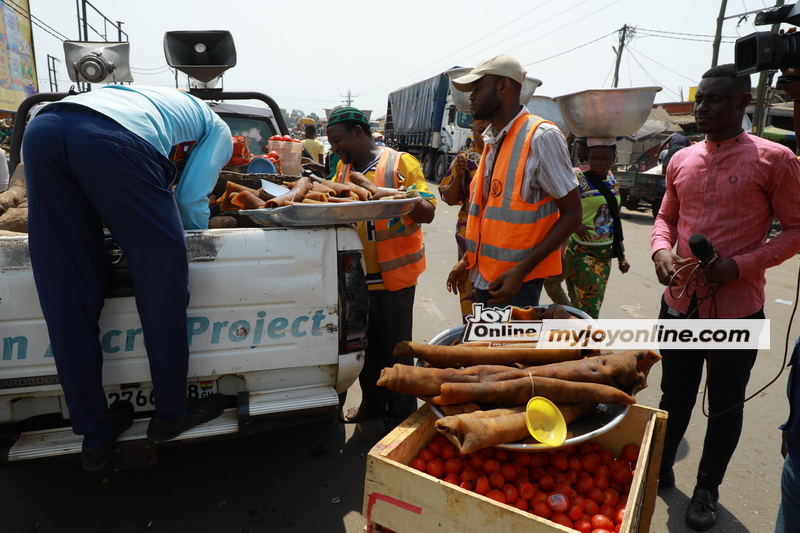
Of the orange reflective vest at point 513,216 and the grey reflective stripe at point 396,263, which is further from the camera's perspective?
the grey reflective stripe at point 396,263

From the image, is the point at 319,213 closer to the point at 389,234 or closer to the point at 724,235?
the point at 389,234

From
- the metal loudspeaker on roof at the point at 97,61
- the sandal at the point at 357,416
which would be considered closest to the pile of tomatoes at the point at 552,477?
the sandal at the point at 357,416

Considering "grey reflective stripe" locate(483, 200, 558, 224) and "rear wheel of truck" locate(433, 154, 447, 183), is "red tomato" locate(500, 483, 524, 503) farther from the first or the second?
"rear wheel of truck" locate(433, 154, 447, 183)

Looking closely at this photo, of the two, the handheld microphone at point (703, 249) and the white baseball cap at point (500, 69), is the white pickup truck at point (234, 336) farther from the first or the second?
the handheld microphone at point (703, 249)

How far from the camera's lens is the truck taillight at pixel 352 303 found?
236cm

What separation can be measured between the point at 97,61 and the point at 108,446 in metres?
4.46

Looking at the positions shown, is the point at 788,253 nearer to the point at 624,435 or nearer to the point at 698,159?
the point at 698,159

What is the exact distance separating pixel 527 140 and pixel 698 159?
92cm

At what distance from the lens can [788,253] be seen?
2.24m

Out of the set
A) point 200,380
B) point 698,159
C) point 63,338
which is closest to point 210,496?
point 200,380

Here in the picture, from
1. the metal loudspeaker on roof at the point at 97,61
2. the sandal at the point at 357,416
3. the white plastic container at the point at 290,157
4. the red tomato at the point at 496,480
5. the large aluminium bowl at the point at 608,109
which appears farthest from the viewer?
the metal loudspeaker on roof at the point at 97,61

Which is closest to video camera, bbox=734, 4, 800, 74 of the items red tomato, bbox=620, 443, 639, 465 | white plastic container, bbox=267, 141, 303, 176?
red tomato, bbox=620, 443, 639, 465

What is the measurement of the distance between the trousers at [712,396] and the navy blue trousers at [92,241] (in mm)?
2421

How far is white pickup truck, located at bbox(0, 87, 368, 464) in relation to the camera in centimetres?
198
